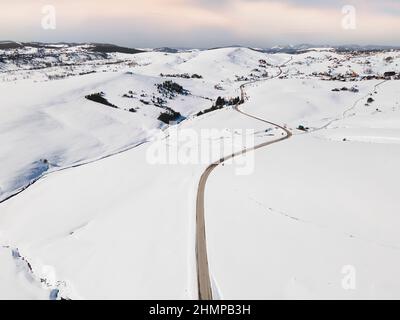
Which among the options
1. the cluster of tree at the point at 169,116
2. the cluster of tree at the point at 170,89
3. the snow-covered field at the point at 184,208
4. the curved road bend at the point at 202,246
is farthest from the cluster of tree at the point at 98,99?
the curved road bend at the point at 202,246

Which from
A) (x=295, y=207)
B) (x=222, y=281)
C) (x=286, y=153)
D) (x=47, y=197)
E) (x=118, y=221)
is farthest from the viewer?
(x=286, y=153)

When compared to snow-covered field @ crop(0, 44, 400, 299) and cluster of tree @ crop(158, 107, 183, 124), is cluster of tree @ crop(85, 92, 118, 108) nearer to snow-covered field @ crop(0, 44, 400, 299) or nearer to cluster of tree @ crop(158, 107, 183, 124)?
snow-covered field @ crop(0, 44, 400, 299)

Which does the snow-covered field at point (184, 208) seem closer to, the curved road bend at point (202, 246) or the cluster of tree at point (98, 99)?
the curved road bend at point (202, 246)

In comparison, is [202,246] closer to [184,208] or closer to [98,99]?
[184,208]

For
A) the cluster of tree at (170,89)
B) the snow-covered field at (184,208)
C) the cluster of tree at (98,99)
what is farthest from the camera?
A: the cluster of tree at (170,89)

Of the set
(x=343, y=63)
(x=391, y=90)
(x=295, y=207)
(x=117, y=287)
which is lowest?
(x=117, y=287)

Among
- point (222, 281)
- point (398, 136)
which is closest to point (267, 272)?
point (222, 281)

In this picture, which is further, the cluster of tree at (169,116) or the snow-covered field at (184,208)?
the cluster of tree at (169,116)
